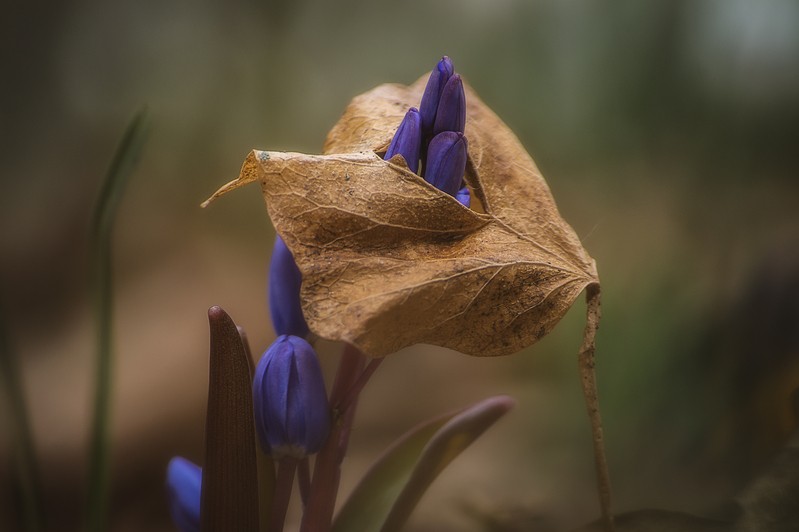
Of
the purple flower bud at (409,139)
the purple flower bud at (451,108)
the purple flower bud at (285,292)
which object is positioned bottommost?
the purple flower bud at (285,292)

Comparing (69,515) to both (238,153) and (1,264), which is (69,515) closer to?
(1,264)

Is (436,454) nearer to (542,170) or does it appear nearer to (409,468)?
(409,468)

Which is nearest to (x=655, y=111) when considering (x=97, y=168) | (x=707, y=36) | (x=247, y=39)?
(x=707, y=36)

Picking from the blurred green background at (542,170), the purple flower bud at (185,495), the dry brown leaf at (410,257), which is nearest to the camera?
the dry brown leaf at (410,257)

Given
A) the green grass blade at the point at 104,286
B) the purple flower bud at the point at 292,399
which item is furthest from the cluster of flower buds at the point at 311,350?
the green grass blade at the point at 104,286

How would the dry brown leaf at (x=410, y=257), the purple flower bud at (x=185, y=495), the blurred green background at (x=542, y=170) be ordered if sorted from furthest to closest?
the blurred green background at (x=542, y=170), the purple flower bud at (x=185, y=495), the dry brown leaf at (x=410, y=257)

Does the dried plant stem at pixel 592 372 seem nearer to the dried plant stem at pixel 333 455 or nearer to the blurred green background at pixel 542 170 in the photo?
the dried plant stem at pixel 333 455
